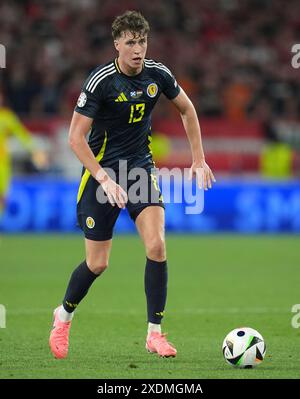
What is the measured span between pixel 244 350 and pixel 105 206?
139 centimetres

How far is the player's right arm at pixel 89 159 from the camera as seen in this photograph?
20.3 ft

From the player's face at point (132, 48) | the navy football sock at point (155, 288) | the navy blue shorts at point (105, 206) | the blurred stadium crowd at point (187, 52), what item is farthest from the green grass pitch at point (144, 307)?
the blurred stadium crowd at point (187, 52)

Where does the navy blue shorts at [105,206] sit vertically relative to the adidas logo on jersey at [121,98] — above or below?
below

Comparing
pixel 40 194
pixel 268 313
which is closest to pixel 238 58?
pixel 40 194

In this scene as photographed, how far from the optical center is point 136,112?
667 centimetres

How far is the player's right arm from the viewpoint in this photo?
619cm

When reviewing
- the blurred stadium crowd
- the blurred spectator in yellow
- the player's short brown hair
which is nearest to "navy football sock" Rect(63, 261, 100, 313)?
the player's short brown hair

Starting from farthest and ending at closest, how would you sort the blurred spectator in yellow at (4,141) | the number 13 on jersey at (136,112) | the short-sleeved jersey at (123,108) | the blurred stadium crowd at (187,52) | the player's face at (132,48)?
the blurred stadium crowd at (187,52), the blurred spectator in yellow at (4,141), the number 13 on jersey at (136,112), the short-sleeved jersey at (123,108), the player's face at (132,48)

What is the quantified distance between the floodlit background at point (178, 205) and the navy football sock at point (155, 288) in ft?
1.06

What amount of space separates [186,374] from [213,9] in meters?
18.6

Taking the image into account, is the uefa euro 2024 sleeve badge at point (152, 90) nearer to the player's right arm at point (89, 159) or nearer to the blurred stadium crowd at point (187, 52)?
the player's right arm at point (89, 159)

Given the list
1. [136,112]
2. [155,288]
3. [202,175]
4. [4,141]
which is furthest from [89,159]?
[4,141]

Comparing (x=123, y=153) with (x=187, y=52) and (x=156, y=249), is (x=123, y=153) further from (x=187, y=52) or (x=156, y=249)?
(x=187, y=52)

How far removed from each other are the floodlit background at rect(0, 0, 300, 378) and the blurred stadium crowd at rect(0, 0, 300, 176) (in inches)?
1.4
